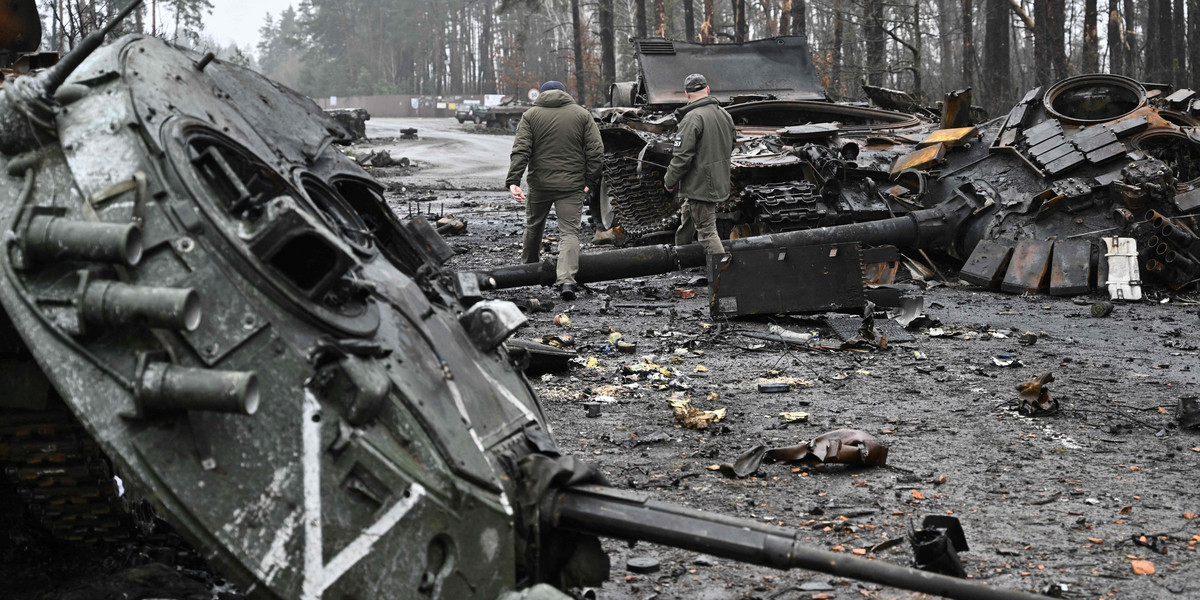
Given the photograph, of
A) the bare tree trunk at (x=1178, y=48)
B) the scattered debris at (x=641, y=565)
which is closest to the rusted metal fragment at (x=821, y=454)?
the scattered debris at (x=641, y=565)

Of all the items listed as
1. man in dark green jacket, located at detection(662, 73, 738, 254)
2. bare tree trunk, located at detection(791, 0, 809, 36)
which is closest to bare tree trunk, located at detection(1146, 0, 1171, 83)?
bare tree trunk, located at detection(791, 0, 809, 36)

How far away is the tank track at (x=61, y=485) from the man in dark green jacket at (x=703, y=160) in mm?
6420

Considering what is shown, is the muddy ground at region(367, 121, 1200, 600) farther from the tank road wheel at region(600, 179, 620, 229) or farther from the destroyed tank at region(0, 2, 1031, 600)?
the tank road wheel at region(600, 179, 620, 229)

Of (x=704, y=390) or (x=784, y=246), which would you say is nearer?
(x=704, y=390)

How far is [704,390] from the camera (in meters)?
6.86

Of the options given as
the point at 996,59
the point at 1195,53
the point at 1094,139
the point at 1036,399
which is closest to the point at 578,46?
the point at 996,59

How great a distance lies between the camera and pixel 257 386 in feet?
8.78

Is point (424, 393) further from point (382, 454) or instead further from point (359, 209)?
point (359, 209)

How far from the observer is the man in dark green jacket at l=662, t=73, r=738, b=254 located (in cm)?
988

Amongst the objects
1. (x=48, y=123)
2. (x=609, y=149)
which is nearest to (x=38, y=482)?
(x=48, y=123)

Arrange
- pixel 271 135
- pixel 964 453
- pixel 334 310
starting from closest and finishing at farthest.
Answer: pixel 334 310 → pixel 271 135 → pixel 964 453

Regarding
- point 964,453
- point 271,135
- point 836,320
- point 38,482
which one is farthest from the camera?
point 836,320

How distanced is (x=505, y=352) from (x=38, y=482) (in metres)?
1.67

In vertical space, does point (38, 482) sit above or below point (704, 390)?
above
